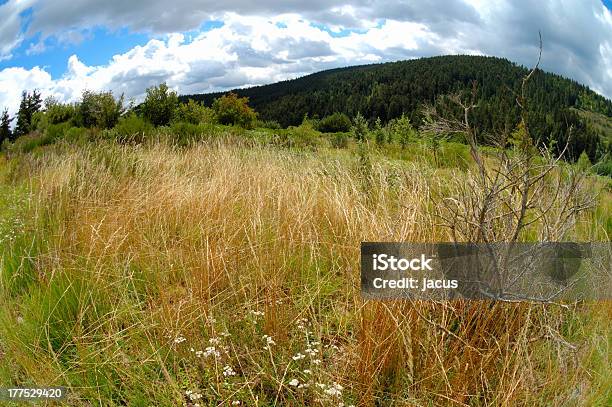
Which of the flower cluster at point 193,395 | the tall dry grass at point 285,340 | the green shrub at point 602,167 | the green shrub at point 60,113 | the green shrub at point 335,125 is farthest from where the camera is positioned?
the green shrub at point 335,125

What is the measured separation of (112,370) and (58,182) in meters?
3.37

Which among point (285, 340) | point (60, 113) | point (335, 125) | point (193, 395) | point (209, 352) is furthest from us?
point (335, 125)

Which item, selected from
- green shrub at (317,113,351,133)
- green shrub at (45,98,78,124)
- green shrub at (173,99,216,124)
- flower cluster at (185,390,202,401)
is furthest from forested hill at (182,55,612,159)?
flower cluster at (185,390,202,401)

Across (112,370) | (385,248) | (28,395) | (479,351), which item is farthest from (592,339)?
(28,395)

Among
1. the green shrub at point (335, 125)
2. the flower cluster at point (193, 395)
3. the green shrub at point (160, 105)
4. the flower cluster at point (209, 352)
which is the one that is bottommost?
the flower cluster at point (193, 395)

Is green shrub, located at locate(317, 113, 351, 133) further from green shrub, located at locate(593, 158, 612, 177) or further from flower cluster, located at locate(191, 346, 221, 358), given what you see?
flower cluster, located at locate(191, 346, 221, 358)

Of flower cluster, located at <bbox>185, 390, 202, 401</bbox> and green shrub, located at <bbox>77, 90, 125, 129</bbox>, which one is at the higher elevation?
green shrub, located at <bbox>77, 90, 125, 129</bbox>

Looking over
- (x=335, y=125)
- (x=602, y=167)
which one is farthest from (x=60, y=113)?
(x=335, y=125)

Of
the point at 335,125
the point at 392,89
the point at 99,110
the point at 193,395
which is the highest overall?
the point at 392,89

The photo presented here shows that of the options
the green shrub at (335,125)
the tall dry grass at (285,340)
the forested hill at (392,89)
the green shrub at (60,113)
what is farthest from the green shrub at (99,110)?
the forested hill at (392,89)

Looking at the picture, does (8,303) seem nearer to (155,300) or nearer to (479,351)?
(155,300)

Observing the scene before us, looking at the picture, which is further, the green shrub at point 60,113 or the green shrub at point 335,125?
the green shrub at point 335,125

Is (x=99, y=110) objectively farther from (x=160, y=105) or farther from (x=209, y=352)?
(x=209, y=352)

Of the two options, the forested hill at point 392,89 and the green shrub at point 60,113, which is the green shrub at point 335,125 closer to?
the forested hill at point 392,89
